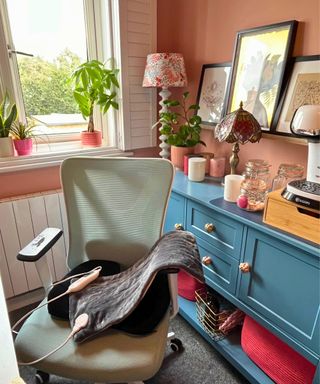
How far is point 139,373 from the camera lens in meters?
0.83

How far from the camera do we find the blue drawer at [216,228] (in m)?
1.13

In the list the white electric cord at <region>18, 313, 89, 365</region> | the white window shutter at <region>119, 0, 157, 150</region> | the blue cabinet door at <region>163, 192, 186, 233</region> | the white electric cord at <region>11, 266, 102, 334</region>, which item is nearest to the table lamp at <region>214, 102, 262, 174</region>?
the blue cabinet door at <region>163, 192, 186, 233</region>

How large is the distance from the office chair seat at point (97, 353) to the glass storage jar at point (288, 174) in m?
0.76

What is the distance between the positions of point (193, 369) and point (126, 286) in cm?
66

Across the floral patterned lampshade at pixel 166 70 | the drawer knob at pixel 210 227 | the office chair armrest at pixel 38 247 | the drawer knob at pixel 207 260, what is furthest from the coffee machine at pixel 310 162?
the office chair armrest at pixel 38 247

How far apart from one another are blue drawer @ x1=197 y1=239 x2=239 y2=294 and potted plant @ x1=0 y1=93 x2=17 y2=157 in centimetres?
A: 114

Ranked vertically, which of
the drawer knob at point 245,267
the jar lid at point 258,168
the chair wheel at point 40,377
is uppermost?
the jar lid at point 258,168

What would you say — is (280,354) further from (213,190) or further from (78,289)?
(78,289)

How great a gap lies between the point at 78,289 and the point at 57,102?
3.85 feet

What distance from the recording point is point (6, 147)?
4.74 ft

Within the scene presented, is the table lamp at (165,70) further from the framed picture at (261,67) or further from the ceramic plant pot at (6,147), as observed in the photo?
the ceramic plant pot at (6,147)

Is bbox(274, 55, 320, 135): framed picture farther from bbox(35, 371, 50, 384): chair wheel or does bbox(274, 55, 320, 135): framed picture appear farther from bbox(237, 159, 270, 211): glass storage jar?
bbox(35, 371, 50, 384): chair wheel

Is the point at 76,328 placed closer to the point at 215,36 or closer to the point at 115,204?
the point at 115,204

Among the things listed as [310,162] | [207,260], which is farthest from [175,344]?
[310,162]
